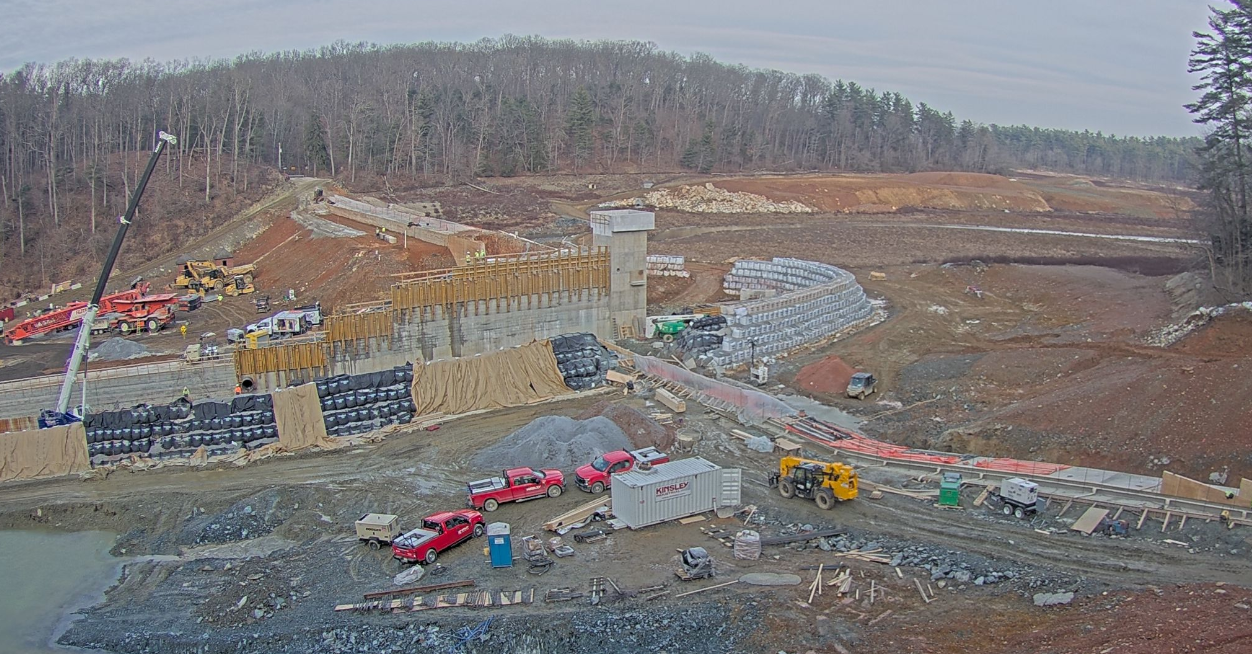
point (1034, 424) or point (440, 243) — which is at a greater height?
point (440, 243)

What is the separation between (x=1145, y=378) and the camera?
96.7 ft

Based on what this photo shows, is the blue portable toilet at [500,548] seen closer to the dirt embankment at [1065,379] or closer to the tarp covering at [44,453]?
the dirt embankment at [1065,379]

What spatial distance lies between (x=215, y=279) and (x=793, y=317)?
33573mm

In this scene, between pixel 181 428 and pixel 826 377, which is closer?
pixel 181 428

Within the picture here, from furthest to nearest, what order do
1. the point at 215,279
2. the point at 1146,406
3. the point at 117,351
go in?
the point at 215,279 → the point at 117,351 → the point at 1146,406

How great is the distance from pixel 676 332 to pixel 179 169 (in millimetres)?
49554

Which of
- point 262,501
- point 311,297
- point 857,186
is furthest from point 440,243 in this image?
point 857,186

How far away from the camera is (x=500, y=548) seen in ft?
72.1

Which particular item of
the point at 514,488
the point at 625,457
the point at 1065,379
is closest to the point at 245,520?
the point at 514,488

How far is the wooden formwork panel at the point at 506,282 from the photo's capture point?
128 feet

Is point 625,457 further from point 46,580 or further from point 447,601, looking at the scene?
point 46,580

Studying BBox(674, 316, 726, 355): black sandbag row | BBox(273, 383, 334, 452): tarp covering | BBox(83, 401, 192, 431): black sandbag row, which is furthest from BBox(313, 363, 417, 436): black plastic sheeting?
BBox(674, 316, 726, 355): black sandbag row

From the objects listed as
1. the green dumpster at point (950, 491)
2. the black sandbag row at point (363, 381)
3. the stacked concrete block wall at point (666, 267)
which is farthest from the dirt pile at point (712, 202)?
the green dumpster at point (950, 491)

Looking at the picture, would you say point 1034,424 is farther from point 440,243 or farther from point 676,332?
point 440,243
